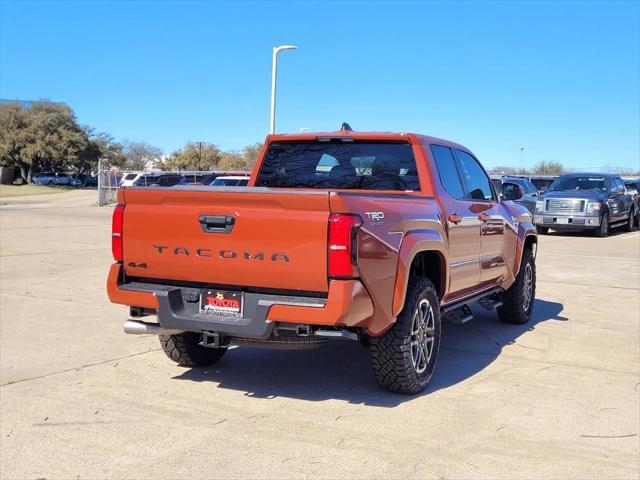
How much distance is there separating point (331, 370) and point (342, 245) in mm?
2000

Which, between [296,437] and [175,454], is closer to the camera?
[175,454]

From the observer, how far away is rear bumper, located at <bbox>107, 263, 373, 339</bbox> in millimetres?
4559

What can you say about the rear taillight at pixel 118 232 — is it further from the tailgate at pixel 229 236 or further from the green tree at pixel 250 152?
the green tree at pixel 250 152

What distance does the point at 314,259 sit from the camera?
4.59 metres

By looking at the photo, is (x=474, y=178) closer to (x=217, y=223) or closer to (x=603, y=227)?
(x=217, y=223)

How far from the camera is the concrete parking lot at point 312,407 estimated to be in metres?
4.16

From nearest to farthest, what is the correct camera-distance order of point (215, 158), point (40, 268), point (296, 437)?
1. point (296, 437)
2. point (40, 268)
3. point (215, 158)

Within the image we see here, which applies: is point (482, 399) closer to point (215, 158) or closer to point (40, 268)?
point (40, 268)

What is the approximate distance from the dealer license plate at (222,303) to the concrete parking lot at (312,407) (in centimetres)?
71

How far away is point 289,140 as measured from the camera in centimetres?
675

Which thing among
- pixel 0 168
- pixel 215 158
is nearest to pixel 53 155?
pixel 0 168

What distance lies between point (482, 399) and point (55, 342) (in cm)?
405

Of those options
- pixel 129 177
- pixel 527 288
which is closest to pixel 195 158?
pixel 129 177

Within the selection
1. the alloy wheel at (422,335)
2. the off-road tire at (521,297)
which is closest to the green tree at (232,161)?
the off-road tire at (521,297)
